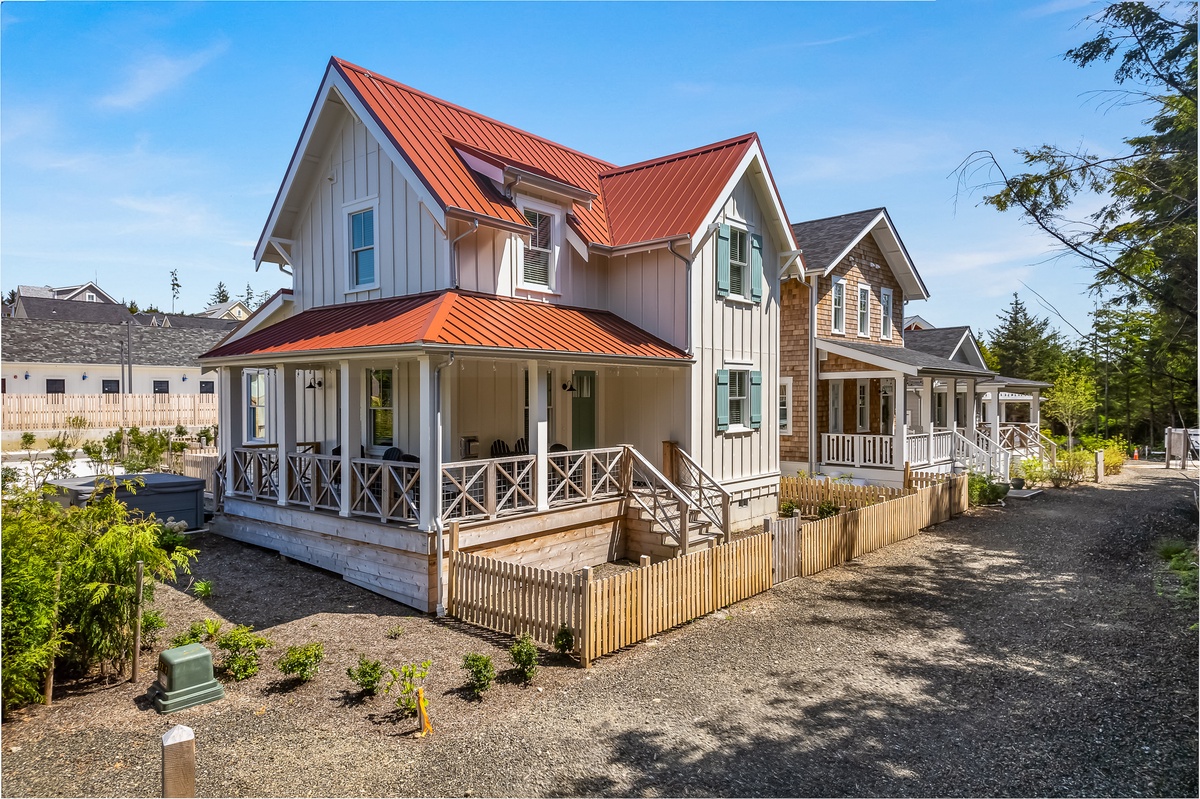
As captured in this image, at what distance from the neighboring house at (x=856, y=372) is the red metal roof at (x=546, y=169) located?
609 cm

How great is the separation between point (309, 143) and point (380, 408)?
232 inches

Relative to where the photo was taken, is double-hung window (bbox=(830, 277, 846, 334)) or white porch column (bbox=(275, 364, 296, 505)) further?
double-hung window (bbox=(830, 277, 846, 334))

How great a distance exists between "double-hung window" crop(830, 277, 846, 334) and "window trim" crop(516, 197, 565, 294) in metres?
12.6

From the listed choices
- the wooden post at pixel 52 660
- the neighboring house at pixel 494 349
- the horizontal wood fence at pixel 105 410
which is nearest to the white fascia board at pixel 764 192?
the neighboring house at pixel 494 349

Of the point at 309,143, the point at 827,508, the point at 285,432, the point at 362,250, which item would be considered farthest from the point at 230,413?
the point at 827,508

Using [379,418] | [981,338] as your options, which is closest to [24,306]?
[379,418]

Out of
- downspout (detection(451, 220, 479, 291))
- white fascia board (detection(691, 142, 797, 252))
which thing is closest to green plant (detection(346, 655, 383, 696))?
downspout (detection(451, 220, 479, 291))

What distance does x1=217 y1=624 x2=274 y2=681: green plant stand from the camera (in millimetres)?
8195

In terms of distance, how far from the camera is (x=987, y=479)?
22.1 meters

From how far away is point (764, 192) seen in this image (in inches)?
685

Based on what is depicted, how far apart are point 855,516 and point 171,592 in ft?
42.0

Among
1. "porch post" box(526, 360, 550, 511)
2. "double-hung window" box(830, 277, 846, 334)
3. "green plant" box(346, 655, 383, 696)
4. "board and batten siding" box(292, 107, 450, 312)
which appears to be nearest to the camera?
"green plant" box(346, 655, 383, 696)

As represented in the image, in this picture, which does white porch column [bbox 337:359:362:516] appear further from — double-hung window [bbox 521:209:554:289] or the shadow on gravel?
the shadow on gravel

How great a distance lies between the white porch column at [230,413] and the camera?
14922mm
